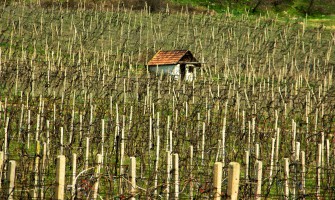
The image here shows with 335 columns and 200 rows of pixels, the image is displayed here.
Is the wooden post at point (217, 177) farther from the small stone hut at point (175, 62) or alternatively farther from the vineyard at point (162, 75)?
the small stone hut at point (175, 62)

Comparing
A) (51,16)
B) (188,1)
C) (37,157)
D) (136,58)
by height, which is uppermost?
(188,1)

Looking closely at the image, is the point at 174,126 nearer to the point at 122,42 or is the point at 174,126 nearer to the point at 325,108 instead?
the point at 325,108

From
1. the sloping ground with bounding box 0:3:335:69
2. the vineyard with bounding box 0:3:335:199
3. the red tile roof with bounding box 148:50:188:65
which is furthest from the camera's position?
the sloping ground with bounding box 0:3:335:69

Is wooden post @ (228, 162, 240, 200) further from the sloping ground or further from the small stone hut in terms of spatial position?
the sloping ground

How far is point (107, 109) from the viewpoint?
19.2m

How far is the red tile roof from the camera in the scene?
87.7 feet

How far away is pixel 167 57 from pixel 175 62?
0.63 m

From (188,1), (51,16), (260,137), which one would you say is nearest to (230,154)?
(260,137)

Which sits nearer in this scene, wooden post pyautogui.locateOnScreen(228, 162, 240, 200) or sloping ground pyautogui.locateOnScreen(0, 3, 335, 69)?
wooden post pyautogui.locateOnScreen(228, 162, 240, 200)

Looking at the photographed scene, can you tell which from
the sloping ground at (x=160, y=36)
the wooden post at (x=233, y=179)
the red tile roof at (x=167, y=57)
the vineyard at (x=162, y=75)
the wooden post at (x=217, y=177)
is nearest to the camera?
the wooden post at (x=233, y=179)

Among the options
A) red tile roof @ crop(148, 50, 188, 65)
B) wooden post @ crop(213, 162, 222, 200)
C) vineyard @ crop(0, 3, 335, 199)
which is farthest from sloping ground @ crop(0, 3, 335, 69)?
wooden post @ crop(213, 162, 222, 200)

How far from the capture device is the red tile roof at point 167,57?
2672cm

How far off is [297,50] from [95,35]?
27.2 ft

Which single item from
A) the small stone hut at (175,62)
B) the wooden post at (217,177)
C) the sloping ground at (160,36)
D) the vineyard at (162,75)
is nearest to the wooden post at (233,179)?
the wooden post at (217,177)
